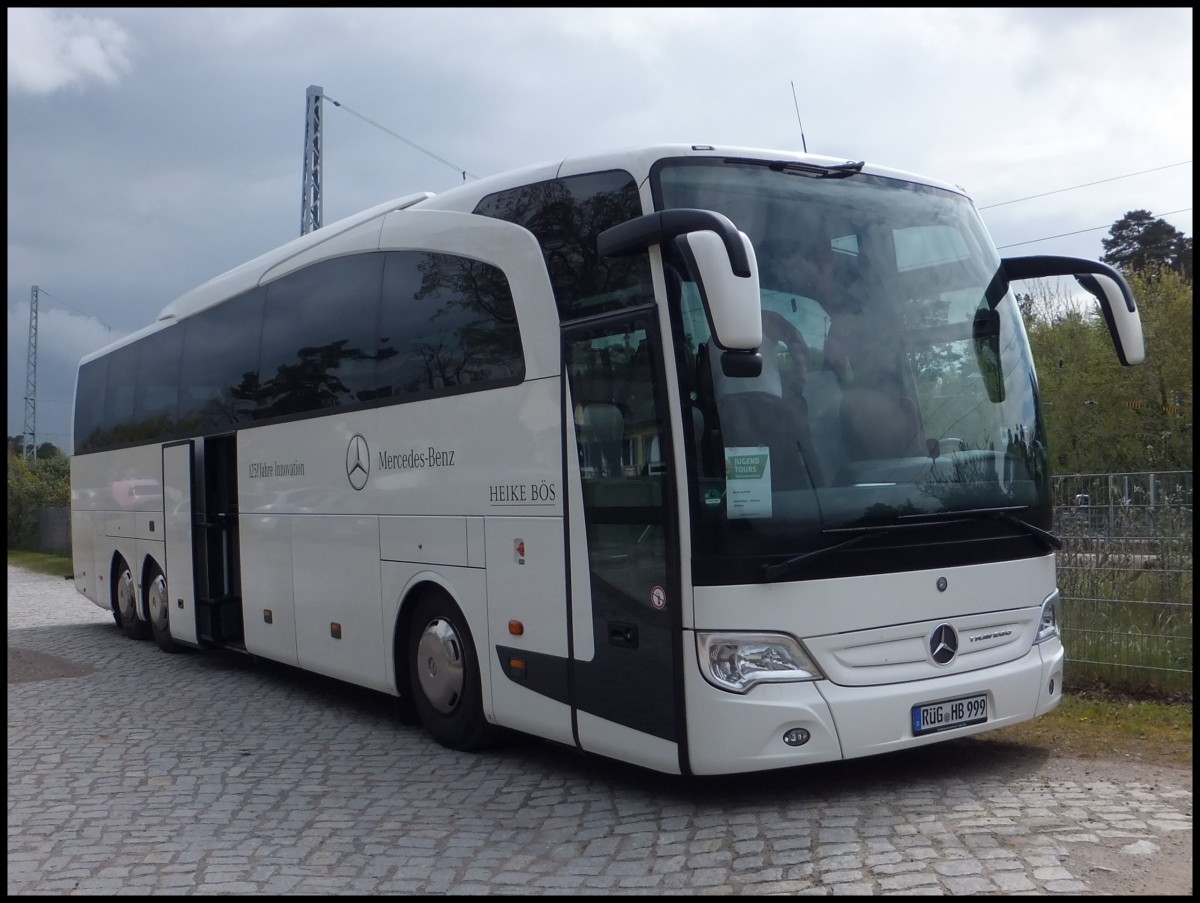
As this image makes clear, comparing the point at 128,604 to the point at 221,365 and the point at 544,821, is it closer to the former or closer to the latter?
the point at 221,365

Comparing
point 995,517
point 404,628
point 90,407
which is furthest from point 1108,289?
point 90,407

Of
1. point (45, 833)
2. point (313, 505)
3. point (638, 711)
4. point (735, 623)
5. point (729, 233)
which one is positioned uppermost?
point (729, 233)

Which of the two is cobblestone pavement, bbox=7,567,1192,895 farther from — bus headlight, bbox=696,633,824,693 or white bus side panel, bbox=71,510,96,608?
white bus side panel, bbox=71,510,96,608

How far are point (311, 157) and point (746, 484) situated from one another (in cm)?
2322

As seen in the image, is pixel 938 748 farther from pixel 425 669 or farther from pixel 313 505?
pixel 313 505

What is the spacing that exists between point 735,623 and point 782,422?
1.07 m

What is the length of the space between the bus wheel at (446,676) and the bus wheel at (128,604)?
799 cm

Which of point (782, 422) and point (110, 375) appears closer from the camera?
point (782, 422)

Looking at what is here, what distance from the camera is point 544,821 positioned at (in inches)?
267

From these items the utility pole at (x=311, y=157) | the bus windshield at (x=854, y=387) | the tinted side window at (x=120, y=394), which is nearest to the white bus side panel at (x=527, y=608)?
the bus windshield at (x=854, y=387)

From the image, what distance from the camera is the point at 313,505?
10.7m

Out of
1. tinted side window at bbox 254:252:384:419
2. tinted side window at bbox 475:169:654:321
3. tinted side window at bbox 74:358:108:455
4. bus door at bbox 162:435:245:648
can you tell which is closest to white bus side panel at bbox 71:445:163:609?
tinted side window at bbox 74:358:108:455

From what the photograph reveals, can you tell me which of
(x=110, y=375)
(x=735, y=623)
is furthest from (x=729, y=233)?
(x=110, y=375)

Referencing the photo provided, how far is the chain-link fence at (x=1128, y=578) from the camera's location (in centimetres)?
897
